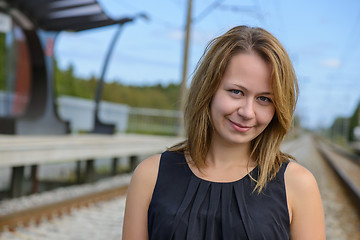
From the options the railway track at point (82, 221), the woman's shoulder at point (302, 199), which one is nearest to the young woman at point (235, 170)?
the woman's shoulder at point (302, 199)

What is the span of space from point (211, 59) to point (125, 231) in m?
0.64

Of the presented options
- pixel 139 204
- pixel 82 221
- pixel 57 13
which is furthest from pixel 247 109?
pixel 57 13

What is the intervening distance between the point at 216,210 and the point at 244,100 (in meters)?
0.36

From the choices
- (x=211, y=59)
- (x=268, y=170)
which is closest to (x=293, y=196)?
(x=268, y=170)

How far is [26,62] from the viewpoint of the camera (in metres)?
9.93

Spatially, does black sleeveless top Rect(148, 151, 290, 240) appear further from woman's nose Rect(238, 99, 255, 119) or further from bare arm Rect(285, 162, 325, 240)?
woman's nose Rect(238, 99, 255, 119)

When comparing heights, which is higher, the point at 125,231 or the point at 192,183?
the point at 192,183

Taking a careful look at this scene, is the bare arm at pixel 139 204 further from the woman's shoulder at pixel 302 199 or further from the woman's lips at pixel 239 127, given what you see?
the woman's shoulder at pixel 302 199

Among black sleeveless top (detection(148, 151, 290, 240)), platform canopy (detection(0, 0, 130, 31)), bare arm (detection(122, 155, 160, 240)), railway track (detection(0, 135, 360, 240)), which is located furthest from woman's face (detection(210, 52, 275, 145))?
platform canopy (detection(0, 0, 130, 31))

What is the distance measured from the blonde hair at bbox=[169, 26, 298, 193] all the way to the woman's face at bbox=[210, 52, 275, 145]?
21 mm

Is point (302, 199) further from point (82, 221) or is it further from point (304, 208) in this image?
point (82, 221)

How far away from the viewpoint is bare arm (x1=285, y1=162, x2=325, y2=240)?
1.37 m

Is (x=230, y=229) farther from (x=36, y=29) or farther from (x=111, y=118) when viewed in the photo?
(x=111, y=118)

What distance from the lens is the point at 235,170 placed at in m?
1.50
